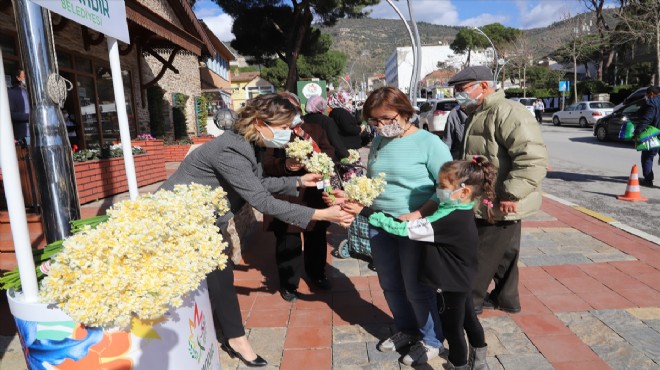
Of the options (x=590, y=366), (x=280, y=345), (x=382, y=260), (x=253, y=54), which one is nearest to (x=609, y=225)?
(x=590, y=366)

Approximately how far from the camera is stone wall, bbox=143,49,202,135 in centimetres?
1366

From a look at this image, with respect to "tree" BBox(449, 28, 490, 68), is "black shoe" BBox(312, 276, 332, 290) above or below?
below

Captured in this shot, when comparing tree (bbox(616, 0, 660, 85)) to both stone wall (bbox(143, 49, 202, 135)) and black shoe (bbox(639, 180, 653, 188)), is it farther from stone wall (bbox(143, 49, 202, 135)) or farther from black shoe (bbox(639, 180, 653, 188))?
stone wall (bbox(143, 49, 202, 135))

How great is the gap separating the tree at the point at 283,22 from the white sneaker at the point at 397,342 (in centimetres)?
2093

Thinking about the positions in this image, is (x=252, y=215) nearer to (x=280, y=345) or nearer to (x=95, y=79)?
(x=280, y=345)

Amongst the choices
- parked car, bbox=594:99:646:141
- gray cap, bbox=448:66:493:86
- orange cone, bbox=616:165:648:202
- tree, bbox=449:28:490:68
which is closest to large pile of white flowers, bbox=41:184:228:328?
gray cap, bbox=448:66:493:86

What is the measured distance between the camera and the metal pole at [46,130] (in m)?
2.24

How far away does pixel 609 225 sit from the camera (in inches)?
228

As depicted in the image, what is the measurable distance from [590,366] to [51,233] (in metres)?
3.29

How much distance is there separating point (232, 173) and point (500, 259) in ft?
6.74

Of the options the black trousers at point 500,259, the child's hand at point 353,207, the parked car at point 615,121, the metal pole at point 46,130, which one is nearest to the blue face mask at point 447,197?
the child's hand at point 353,207

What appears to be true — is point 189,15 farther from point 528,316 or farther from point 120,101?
point 528,316

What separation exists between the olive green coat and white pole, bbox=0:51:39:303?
258 centimetres

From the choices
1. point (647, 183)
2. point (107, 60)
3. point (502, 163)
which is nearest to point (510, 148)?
point (502, 163)
